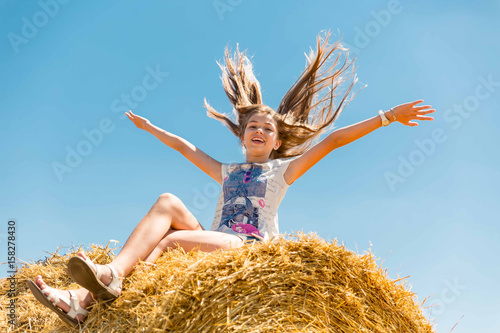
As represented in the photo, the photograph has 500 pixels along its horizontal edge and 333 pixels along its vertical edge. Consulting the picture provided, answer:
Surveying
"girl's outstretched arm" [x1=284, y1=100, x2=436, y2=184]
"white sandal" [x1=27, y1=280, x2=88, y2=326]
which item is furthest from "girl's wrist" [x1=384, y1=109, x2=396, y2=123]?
"white sandal" [x1=27, y1=280, x2=88, y2=326]

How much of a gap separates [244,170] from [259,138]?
388mm

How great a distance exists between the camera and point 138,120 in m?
5.19

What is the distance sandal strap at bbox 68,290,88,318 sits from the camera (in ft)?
9.96

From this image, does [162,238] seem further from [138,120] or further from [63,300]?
[138,120]

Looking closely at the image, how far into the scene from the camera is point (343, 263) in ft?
9.45

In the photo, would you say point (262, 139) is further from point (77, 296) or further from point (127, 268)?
point (77, 296)

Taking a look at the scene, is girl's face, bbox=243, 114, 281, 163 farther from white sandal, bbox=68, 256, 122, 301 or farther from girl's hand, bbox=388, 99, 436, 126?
white sandal, bbox=68, 256, 122, 301

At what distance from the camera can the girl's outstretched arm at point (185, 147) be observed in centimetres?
476

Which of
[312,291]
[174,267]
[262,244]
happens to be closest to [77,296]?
[174,267]

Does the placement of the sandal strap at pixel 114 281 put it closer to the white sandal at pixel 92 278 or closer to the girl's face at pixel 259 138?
the white sandal at pixel 92 278

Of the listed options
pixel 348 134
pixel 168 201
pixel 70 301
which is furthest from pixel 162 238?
pixel 348 134

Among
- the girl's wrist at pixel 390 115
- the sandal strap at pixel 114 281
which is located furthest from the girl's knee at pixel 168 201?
the girl's wrist at pixel 390 115

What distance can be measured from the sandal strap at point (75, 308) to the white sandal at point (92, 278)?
14 cm

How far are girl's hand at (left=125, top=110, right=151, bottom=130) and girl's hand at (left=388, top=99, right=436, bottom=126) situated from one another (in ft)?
8.55
